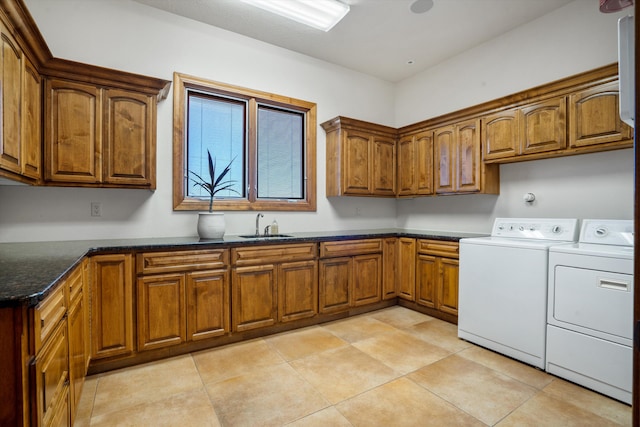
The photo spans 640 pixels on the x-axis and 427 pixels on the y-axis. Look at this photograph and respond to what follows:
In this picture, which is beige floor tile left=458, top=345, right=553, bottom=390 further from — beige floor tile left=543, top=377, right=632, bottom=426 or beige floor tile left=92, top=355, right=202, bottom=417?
beige floor tile left=92, top=355, right=202, bottom=417

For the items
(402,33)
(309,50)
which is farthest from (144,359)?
(402,33)

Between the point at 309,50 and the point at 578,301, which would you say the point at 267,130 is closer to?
the point at 309,50

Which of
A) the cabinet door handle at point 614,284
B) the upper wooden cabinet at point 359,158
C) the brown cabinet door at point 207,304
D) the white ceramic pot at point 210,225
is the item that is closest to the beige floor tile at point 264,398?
the brown cabinet door at point 207,304

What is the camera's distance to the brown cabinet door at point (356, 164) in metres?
3.82

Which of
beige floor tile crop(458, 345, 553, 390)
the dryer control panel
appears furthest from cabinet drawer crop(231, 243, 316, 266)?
the dryer control panel

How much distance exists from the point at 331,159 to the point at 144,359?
273cm

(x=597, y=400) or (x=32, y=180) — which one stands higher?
(x=32, y=180)

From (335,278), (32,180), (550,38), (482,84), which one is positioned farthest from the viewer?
(482,84)

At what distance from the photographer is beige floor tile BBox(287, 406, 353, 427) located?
1780 mm

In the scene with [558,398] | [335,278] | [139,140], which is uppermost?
[139,140]

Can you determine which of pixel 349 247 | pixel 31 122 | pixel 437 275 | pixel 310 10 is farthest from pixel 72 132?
pixel 437 275

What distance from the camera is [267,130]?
12.2ft

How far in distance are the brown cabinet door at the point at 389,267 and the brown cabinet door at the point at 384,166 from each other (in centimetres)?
68

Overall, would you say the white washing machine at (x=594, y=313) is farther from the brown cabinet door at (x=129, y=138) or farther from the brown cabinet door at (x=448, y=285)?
the brown cabinet door at (x=129, y=138)
